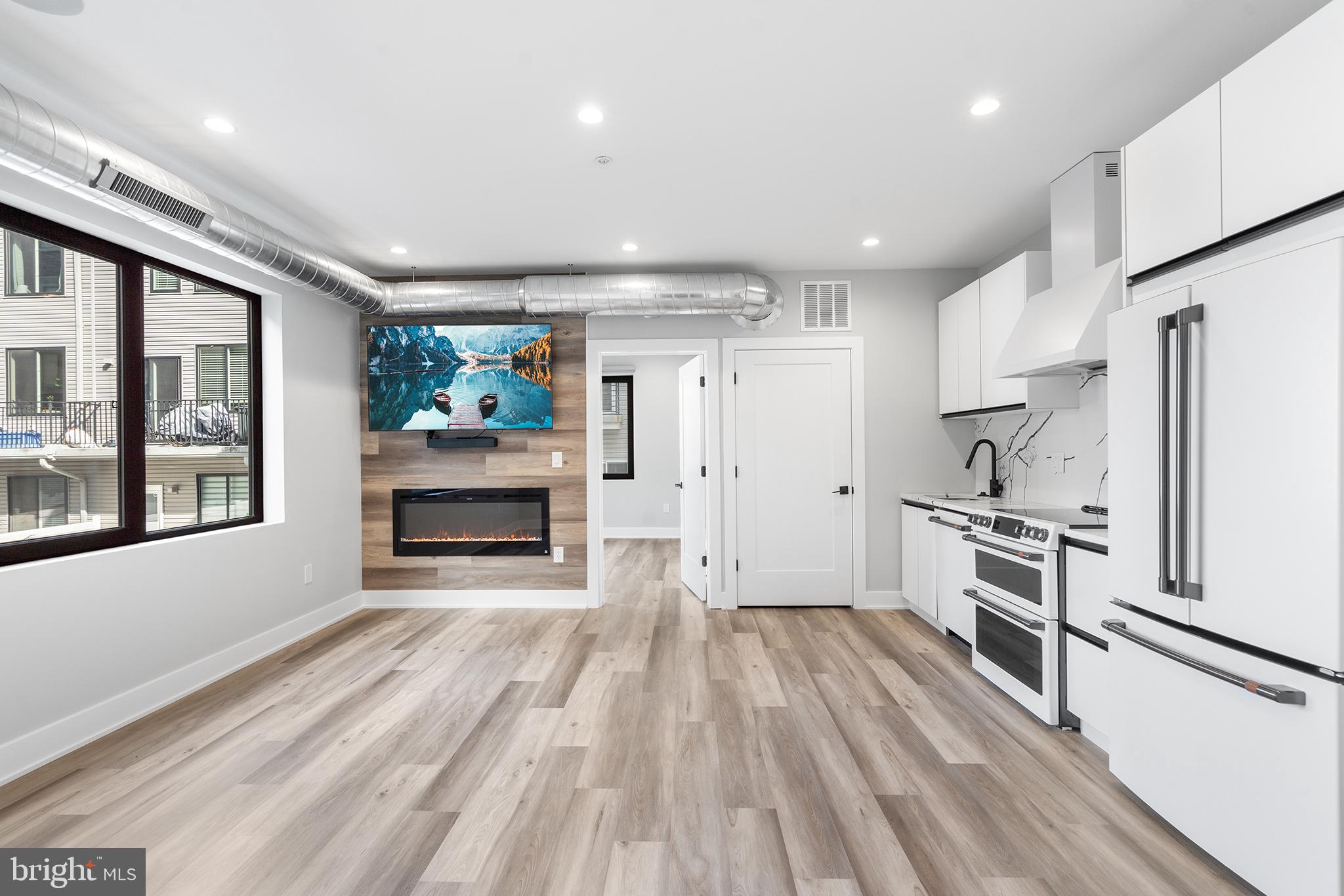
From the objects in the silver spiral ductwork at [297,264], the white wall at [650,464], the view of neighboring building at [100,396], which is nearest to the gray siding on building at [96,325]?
the view of neighboring building at [100,396]

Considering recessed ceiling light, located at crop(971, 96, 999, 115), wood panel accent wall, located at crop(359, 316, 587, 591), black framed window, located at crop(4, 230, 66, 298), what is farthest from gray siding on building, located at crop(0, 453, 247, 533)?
recessed ceiling light, located at crop(971, 96, 999, 115)

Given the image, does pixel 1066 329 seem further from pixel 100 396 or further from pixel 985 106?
pixel 100 396

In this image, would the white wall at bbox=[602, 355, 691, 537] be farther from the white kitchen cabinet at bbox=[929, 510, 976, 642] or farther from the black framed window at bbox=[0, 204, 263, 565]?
the black framed window at bbox=[0, 204, 263, 565]

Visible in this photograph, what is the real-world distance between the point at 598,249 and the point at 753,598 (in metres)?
2.85

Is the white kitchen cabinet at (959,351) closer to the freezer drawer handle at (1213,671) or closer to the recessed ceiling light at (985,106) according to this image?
the recessed ceiling light at (985,106)

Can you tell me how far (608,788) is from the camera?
230 cm

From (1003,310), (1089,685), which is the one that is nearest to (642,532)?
(1003,310)

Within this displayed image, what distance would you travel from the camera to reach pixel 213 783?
7.68 feet

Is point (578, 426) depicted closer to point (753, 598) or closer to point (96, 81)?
point (753, 598)

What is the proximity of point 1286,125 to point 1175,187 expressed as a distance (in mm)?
376

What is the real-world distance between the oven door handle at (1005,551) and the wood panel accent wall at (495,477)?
111 inches

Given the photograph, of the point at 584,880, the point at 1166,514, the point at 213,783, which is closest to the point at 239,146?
the point at 213,783

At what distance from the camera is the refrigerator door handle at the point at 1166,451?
191cm

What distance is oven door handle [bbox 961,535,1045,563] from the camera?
2858mm
